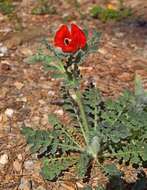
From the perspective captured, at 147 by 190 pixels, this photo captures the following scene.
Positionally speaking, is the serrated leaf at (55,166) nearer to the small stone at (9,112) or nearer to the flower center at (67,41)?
the small stone at (9,112)

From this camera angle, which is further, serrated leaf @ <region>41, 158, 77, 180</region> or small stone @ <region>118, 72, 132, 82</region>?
small stone @ <region>118, 72, 132, 82</region>

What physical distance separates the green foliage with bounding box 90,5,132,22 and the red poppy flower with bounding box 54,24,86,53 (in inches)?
92.4

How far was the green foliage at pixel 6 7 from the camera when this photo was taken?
5.52 meters

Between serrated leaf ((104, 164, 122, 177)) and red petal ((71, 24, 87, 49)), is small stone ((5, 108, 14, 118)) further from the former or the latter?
red petal ((71, 24, 87, 49))

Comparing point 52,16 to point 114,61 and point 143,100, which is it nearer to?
point 114,61

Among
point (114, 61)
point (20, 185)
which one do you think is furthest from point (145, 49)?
point (20, 185)

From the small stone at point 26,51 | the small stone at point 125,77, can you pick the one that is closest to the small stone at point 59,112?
the small stone at point 125,77

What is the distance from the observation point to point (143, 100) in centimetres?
372

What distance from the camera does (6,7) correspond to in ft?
18.3

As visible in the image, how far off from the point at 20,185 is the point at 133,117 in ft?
2.84

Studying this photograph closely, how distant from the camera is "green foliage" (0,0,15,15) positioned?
5523mm

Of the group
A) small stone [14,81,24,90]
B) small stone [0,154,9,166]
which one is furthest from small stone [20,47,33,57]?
small stone [0,154,9,166]

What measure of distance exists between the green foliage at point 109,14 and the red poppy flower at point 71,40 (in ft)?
7.70

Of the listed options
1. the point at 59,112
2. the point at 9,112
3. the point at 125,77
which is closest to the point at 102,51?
the point at 125,77
